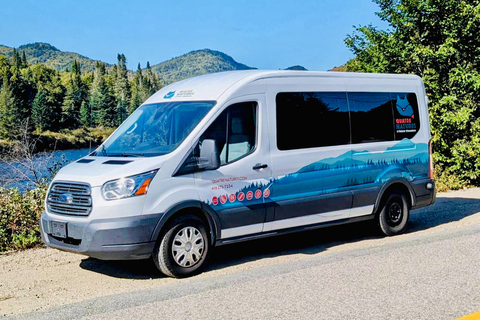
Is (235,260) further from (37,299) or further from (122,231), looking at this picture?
(37,299)

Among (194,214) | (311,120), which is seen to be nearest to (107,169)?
(194,214)

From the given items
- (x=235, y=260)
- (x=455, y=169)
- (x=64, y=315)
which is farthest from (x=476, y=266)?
(x=455, y=169)

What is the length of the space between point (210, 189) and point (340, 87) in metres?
2.83

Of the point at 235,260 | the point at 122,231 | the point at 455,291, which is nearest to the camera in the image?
the point at 455,291

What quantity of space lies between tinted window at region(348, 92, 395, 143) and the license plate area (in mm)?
4320

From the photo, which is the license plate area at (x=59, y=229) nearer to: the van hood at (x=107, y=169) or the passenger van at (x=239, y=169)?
the passenger van at (x=239, y=169)

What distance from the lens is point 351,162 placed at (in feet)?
27.7

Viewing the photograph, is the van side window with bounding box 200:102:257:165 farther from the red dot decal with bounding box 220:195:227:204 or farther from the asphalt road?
the asphalt road

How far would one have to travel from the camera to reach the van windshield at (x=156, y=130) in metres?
6.96

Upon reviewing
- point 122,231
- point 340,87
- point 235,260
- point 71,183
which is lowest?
point 235,260

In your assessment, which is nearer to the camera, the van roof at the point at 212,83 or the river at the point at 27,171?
the van roof at the point at 212,83

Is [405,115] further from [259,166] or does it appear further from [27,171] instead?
[27,171]

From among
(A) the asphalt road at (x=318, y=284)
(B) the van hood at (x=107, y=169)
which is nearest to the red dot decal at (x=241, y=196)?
(A) the asphalt road at (x=318, y=284)

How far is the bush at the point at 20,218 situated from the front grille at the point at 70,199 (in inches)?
75.1
